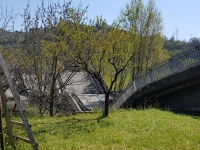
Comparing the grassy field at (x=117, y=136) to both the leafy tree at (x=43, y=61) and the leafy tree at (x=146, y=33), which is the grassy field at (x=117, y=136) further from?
the leafy tree at (x=146, y=33)

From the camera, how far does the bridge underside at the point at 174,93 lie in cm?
1448

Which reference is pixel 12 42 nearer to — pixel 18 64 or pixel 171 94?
pixel 18 64

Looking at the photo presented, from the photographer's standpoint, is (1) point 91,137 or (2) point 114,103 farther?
(2) point 114,103

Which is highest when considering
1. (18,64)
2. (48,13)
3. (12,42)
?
(48,13)

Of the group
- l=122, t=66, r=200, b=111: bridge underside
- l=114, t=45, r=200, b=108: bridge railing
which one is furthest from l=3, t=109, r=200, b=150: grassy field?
l=114, t=45, r=200, b=108: bridge railing

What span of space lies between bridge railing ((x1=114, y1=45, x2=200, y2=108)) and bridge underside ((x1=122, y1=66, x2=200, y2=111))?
295 mm

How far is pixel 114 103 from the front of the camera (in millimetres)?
17766

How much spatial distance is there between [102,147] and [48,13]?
1048cm

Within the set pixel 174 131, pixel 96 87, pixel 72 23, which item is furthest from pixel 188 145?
pixel 96 87

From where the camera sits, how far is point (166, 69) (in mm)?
15320

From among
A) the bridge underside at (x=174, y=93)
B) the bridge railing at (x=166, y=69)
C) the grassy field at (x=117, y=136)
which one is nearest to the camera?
the grassy field at (x=117, y=136)

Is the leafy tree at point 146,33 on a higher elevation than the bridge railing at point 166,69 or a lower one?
higher

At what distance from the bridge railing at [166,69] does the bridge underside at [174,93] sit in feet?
0.97

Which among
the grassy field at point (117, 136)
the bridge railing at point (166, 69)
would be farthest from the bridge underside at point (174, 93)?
the grassy field at point (117, 136)
